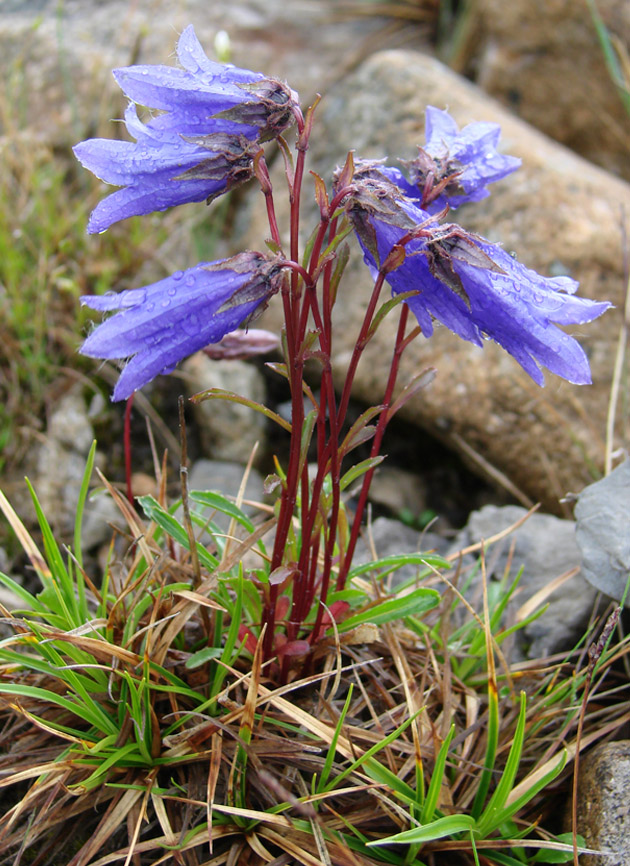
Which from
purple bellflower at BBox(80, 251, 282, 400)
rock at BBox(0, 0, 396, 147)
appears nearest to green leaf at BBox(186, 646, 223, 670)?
purple bellflower at BBox(80, 251, 282, 400)

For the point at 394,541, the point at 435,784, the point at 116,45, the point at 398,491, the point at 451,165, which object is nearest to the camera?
the point at 435,784

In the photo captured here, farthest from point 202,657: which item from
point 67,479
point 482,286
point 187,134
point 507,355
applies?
point 507,355

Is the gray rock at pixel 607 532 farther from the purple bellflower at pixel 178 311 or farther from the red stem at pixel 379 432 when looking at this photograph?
the purple bellflower at pixel 178 311

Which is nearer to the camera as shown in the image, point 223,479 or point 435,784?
point 435,784

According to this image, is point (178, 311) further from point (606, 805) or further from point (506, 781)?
point (606, 805)

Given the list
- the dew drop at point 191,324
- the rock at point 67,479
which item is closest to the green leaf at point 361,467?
the dew drop at point 191,324

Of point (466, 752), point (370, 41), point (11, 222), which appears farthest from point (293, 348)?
point (370, 41)

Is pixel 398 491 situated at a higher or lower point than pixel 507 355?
lower

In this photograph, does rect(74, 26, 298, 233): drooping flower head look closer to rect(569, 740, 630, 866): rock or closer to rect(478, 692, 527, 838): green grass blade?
rect(478, 692, 527, 838): green grass blade
